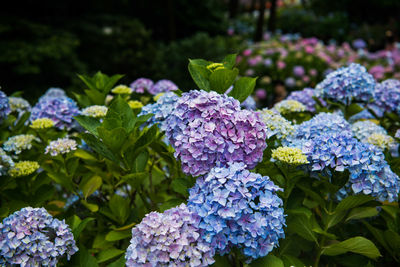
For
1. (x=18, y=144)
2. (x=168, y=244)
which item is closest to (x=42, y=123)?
(x=18, y=144)

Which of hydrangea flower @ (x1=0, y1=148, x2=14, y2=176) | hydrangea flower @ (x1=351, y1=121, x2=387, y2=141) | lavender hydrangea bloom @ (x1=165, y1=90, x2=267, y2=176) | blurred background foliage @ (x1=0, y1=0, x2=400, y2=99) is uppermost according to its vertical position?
lavender hydrangea bloom @ (x1=165, y1=90, x2=267, y2=176)

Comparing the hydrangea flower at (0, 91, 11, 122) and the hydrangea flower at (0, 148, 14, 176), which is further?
the hydrangea flower at (0, 91, 11, 122)

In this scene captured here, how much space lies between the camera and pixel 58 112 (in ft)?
7.79

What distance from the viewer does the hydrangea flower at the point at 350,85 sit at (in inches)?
95.5

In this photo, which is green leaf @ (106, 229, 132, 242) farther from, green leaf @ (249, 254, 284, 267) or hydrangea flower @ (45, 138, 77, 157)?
green leaf @ (249, 254, 284, 267)

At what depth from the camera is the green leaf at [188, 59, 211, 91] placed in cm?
181

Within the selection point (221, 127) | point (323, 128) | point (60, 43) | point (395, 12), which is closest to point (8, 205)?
point (221, 127)

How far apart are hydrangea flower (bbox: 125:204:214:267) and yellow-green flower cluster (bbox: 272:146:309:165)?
44 centimetres

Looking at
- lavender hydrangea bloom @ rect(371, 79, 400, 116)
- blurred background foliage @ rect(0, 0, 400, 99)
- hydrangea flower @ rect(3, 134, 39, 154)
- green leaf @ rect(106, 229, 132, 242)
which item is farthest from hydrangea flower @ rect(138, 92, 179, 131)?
blurred background foliage @ rect(0, 0, 400, 99)

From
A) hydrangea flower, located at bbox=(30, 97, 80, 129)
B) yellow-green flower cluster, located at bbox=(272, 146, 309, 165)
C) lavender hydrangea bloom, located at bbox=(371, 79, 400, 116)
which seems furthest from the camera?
lavender hydrangea bloom, located at bbox=(371, 79, 400, 116)

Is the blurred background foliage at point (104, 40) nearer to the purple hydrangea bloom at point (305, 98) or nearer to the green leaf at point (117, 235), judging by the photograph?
the purple hydrangea bloom at point (305, 98)

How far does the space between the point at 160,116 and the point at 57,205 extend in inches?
Answer: 29.2

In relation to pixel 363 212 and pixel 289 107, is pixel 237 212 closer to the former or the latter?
pixel 363 212

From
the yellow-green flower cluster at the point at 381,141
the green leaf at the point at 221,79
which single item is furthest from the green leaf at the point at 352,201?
the green leaf at the point at 221,79
